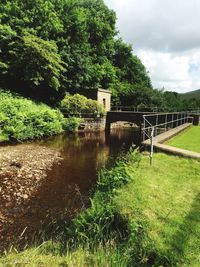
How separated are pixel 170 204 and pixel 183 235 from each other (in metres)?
1.07

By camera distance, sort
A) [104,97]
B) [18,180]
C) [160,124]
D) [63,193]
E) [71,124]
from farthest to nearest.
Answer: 1. [104,97]
2. [71,124]
3. [160,124]
4. [18,180]
5. [63,193]

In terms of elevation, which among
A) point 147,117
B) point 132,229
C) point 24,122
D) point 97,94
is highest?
point 97,94

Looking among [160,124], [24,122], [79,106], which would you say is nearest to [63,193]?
[160,124]

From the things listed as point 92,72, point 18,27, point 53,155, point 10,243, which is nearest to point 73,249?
point 10,243

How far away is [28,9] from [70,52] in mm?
6306

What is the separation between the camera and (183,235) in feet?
13.9

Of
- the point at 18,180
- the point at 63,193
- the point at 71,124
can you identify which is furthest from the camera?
the point at 71,124

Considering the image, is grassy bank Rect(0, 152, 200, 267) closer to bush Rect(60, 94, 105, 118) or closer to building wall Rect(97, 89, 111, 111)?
bush Rect(60, 94, 105, 118)

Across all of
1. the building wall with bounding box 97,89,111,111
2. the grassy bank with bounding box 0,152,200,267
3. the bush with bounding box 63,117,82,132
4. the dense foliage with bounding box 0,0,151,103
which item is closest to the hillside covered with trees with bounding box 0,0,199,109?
the dense foliage with bounding box 0,0,151,103

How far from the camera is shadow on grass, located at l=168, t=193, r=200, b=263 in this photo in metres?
3.84

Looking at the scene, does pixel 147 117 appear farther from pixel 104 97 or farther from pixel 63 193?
pixel 63 193

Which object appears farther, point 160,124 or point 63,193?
point 160,124

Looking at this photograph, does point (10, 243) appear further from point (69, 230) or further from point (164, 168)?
point (164, 168)

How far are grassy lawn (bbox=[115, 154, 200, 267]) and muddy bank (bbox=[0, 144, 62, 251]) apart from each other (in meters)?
2.46
